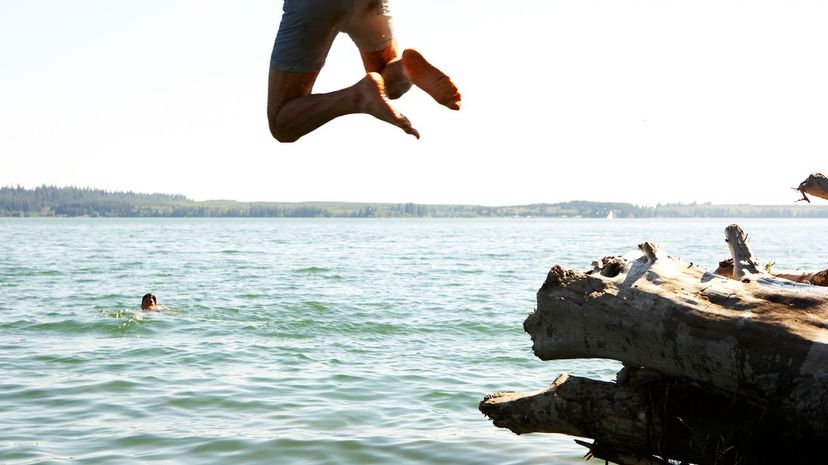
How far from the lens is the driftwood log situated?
5109 millimetres

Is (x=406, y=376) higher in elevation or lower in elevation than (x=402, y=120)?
lower

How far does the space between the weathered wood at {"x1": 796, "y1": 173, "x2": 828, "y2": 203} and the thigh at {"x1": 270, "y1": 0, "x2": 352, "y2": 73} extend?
364 centimetres

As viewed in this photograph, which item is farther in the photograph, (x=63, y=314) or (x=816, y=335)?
(x=63, y=314)

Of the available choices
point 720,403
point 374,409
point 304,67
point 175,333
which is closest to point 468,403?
point 374,409

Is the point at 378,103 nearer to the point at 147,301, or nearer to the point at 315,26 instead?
the point at 315,26

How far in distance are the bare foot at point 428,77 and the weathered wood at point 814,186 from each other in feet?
9.33

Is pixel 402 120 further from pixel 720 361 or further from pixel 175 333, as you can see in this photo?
pixel 175 333

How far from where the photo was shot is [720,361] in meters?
5.27

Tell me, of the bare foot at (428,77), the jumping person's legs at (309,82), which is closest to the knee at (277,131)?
the jumping person's legs at (309,82)

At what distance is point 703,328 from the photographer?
5.36 m

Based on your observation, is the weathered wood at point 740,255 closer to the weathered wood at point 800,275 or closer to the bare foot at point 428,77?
the weathered wood at point 800,275

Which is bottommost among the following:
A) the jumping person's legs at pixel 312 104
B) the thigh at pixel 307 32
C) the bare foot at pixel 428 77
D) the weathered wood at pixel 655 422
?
the weathered wood at pixel 655 422

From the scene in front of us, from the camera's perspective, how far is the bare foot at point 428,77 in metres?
5.65

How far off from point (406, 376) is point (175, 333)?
8132mm
